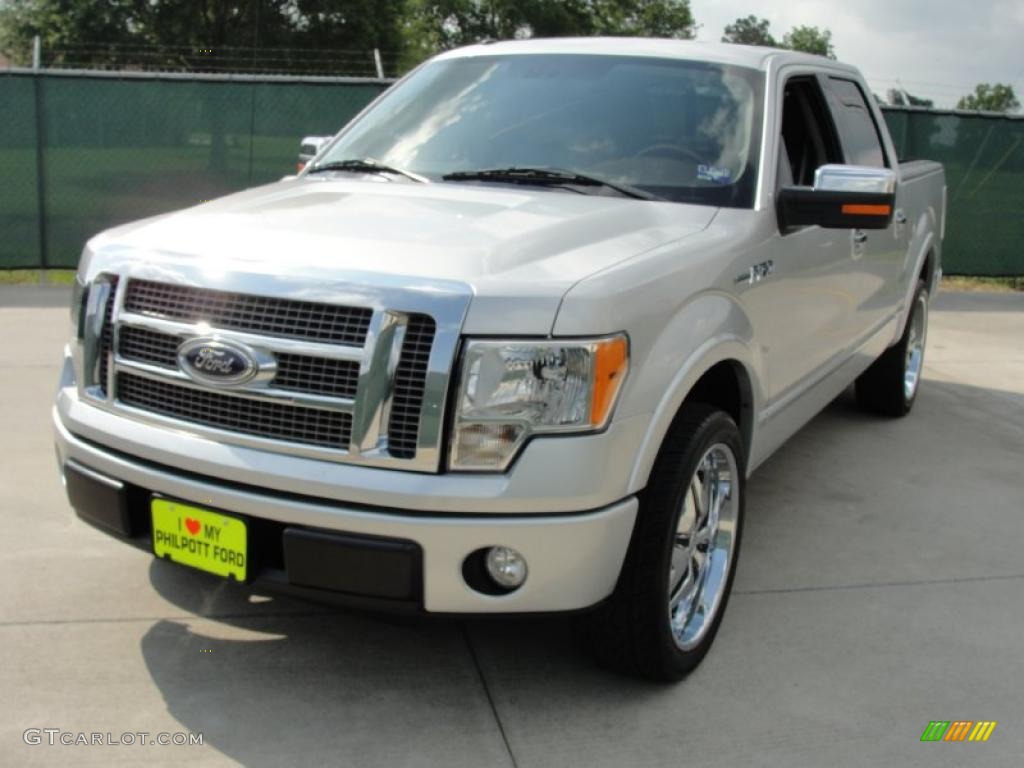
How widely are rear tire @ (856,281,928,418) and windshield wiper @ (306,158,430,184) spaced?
3.29 m

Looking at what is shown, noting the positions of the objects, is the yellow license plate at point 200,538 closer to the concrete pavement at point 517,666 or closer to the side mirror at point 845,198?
the concrete pavement at point 517,666

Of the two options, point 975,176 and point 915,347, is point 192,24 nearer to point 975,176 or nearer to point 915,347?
point 975,176

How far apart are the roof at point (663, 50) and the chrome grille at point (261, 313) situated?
2087mm

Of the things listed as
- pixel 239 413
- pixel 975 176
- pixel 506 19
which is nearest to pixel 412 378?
pixel 239 413

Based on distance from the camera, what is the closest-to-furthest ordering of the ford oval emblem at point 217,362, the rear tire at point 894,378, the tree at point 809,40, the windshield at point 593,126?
the ford oval emblem at point 217,362, the windshield at point 593,126, the rear tire at point 894,378, the tree at point 809,40

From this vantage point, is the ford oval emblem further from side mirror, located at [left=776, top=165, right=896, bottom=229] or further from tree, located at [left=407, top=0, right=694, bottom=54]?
tree, located at [left=407, top=0, right=694, bottom=54]

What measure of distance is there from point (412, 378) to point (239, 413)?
498 millimetres

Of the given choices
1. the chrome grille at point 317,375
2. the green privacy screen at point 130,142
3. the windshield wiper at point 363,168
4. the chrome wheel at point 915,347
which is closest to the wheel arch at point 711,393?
the chrome grille at point 317,375

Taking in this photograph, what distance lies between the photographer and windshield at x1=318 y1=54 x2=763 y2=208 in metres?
3.85

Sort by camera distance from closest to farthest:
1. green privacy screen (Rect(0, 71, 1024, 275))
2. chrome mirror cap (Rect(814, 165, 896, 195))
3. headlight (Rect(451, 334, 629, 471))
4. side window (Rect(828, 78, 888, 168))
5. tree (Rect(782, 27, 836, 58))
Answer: headlight (Rect(451, 334, 629, 471)) → chrome mirror cap (Rect(814, 165, 896, 195)) → side window (Rect(828, 78, 888, 168)) → green privacy screen (Rect(0, 71, 1024, 275)) → tree (Rect(782, 27, 836, 58))

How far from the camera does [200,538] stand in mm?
2924

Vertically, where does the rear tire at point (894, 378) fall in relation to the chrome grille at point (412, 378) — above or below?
below

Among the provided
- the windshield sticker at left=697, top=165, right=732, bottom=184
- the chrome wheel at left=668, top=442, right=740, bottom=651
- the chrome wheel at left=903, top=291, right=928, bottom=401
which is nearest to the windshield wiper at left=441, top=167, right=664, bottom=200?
the windshield sticker at left=697, top=165, right=732, bottom=184

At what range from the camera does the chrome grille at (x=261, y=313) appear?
2.72m
